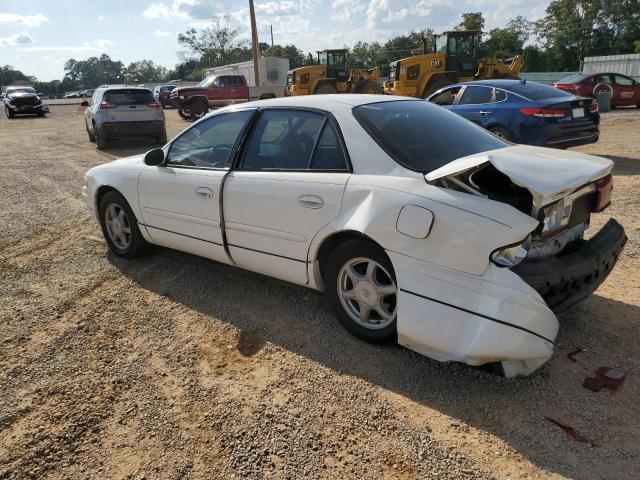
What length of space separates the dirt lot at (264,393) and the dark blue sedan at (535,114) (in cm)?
437

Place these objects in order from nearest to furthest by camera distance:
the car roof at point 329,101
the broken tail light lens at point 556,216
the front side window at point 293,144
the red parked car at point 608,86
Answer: the broken tail light lens at point 556,216, the front side window at point 293,144, the car roof at point 329,101, the red parked car at point 608,86

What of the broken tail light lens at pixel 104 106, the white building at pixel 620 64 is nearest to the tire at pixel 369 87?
the broken tail light lens at pixel 104 106

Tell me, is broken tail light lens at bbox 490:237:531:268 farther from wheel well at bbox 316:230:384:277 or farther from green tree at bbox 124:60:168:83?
green tree at bbox 124:60:168:83

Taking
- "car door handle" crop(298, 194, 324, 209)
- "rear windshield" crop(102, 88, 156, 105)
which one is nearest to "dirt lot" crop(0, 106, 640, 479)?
"car door handle" crop(298, 194, 324, 209)

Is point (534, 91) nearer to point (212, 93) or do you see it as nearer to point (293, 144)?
point (293, 144)

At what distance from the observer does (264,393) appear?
108 inches

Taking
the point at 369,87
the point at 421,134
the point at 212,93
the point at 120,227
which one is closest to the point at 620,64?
the point at 369,87

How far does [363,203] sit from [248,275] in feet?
5.95

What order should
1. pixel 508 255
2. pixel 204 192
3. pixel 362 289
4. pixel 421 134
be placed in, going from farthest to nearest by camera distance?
1. pixel 204 192
2. pixel 421 134
3. pixel 362 289
4. pixel 508 255

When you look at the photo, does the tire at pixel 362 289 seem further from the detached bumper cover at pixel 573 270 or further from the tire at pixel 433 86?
the tire at pixel 433 86

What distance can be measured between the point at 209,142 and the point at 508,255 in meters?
2.60

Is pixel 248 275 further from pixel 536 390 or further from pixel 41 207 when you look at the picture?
pixel 41 207

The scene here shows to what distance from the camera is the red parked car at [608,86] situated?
1875 cm

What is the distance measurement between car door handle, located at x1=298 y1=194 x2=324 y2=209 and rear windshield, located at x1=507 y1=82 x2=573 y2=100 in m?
6.54
